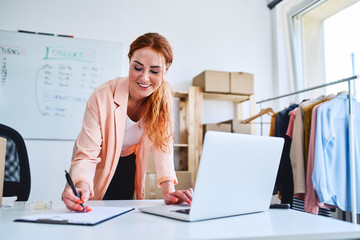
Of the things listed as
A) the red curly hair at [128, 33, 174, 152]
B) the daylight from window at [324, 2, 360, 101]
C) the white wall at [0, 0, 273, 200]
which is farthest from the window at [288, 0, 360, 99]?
the red curly hair at [128, 33, 174, 152]

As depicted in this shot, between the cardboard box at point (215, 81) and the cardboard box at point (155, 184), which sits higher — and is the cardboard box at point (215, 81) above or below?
above

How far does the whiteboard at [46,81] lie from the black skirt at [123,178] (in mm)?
1435

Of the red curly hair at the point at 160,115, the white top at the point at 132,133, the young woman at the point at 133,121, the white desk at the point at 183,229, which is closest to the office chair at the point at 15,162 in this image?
the young woman at the point at 133,121

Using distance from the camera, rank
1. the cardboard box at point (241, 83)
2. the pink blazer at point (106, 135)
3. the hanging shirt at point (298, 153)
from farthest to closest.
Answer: the cardboard box at point (241, 83)
the hanging shirt at point (298, 153)
the pink blazer at point (106, 135)

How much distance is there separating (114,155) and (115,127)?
0.41 feet

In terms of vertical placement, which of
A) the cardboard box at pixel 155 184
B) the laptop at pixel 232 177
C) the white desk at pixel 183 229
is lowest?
the cardboard box at pixel 155 184

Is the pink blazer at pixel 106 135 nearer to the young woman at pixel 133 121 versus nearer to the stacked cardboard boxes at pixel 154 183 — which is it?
the young woman at pixel 133 121

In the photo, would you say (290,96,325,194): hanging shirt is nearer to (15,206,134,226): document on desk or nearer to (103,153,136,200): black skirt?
(103,153,136,200): black skirt

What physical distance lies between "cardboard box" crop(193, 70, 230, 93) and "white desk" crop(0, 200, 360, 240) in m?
2.20

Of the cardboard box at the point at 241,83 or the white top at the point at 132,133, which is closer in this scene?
the white top at the point at 132,133

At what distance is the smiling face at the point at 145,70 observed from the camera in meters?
1.29

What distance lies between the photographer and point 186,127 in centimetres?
318

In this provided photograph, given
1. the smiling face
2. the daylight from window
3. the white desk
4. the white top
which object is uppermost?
the daylight from window

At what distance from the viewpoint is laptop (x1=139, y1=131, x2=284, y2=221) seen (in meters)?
0.73
